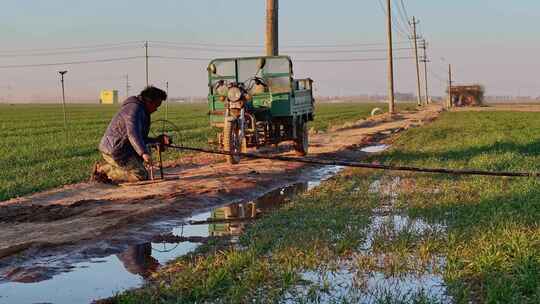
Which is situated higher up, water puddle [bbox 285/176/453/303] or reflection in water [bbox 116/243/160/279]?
water puddle [bbox 285/176/453/303]

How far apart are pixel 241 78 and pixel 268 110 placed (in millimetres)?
1335

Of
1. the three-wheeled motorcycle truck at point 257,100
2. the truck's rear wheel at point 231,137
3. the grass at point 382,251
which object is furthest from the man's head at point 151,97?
the three-wheeled motorcycle truck at point 257,100

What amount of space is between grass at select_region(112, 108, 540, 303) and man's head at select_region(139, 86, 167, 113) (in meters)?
2.99

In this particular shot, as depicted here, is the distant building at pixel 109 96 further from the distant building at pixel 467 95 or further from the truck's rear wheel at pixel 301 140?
the truck's rear wheel at pixel 301 140

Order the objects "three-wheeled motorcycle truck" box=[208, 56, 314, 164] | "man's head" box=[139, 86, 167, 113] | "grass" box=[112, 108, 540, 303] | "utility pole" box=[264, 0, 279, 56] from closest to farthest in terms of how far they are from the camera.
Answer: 1. "grass" box=[112, 108, 540, 303]
2. "man's head" box=[139, 86, 167, 113]
3. "three-wheeled motorcycle truck" box=[208, 56, 314, 164]
4. "utility pole" box=[264, 0, 279, 56]

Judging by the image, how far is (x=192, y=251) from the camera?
6.68 metres

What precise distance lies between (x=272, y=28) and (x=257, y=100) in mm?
7807

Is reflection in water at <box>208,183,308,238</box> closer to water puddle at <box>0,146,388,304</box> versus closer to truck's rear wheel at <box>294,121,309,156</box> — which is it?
water puddle at <box>0,146,388,304</box>

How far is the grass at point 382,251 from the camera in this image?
4.97m

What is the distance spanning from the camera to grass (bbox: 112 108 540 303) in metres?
4.97

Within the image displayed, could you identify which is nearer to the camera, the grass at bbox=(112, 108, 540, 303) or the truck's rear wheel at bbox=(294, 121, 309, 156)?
the grass at bbox=(112, 108, 540, 303)

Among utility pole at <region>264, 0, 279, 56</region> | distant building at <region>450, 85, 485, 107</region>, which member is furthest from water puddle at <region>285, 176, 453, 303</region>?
distant building at <region>450, 85, 485, 107</region>

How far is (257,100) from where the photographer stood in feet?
52.7

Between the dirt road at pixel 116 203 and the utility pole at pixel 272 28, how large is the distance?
856cm
